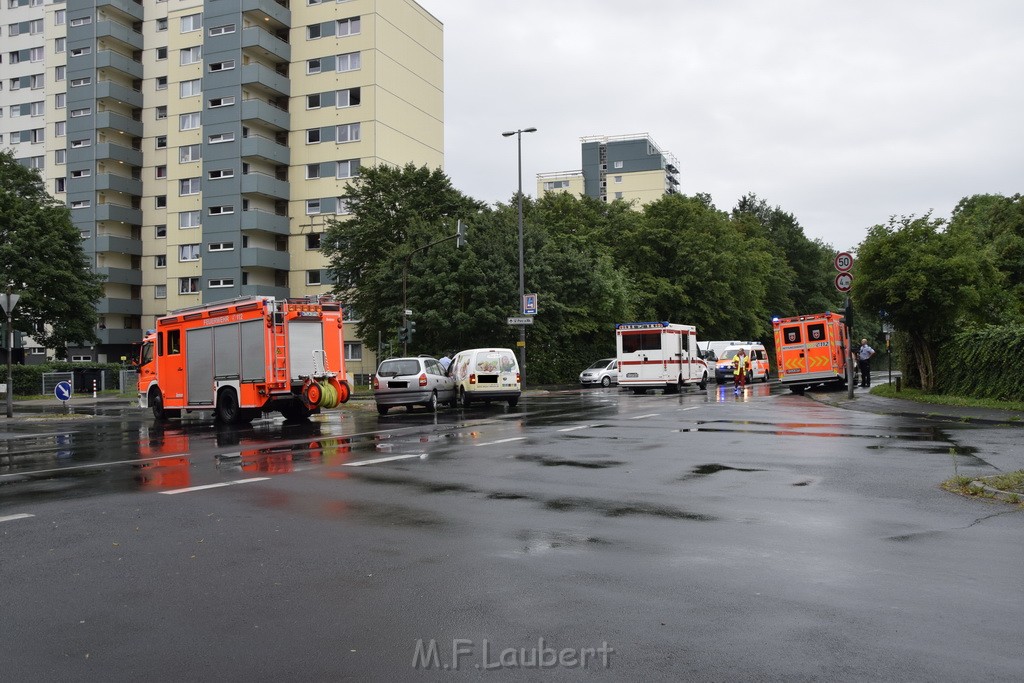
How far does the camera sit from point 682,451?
41.7 ft

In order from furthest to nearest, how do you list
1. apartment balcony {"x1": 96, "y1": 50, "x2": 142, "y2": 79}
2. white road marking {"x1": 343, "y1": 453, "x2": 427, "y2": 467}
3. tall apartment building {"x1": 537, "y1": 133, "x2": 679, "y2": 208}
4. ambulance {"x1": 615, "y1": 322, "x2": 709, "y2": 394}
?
tall apartment building {"x1": 537, "y1": 133, "x2": 679, "y2": 208} → apartment balcony {"x1": 96, "y1": 50, "x2": 142, "y2": 79} → ambulance {"x1": 615, "y1": 322, "x2": 709, "y2": 394} → white road marking {"x1": 343, "y1": 453, "x2": 427, "y2": 467}

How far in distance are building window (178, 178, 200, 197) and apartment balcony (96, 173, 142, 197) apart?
22.6 feet

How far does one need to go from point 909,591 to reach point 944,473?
18.7ft

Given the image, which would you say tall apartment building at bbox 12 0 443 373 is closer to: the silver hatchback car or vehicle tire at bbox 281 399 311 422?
the silver hatchback car

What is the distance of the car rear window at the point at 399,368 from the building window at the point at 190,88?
46905 mm

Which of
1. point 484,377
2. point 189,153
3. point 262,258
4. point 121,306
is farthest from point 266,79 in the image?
point 484,377

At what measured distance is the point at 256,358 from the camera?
20.5m

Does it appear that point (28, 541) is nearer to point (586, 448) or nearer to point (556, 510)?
point (556, 510)

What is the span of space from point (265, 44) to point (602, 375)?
3481 cm

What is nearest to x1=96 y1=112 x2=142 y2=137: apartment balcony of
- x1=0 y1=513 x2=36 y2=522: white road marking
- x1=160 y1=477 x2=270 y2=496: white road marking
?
x1=160 y1=477 x2=270 y2=496: white road marking

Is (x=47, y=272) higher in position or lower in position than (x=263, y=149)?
lower

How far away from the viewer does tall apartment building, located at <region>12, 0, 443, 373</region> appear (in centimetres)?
5984

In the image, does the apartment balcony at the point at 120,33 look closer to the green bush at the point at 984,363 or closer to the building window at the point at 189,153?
the building window at the point at 189,153

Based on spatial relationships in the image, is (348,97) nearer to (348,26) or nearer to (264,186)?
(348,26)
